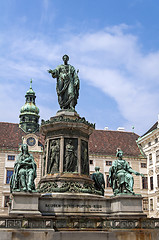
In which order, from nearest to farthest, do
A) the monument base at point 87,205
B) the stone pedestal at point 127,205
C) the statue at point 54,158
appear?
the stone pedestal at point 127,205, the monument base at point 87,205, the statue at point 54,158

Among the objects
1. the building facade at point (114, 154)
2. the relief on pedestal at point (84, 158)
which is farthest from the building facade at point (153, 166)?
the relief on pedestal at point (84, 158)

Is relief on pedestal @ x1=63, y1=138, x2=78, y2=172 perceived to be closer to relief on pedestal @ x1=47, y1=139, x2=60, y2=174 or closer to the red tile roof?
relief on pedestal @ x1=47, y1=139, x2=60, y2=174

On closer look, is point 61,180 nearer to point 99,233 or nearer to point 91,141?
point 99,233

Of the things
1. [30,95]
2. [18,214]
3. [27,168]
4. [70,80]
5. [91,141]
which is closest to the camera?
[18,214]

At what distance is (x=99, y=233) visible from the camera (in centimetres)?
1138

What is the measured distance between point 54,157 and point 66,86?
3.81 m

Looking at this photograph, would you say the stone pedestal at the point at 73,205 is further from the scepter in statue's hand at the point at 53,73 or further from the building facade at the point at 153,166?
the building facade at the point at 153,166

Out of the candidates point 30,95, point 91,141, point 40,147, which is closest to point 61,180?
point 40,147

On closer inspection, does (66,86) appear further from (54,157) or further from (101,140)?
(101,140)

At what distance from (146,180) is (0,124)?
25435mm

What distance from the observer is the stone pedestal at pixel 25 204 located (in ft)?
37.8

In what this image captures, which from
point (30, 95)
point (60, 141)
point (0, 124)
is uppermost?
point (30, 95)

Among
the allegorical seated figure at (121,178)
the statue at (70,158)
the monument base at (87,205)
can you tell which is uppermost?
the statue at (70,158)

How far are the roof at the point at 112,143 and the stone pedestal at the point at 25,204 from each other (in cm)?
3803
